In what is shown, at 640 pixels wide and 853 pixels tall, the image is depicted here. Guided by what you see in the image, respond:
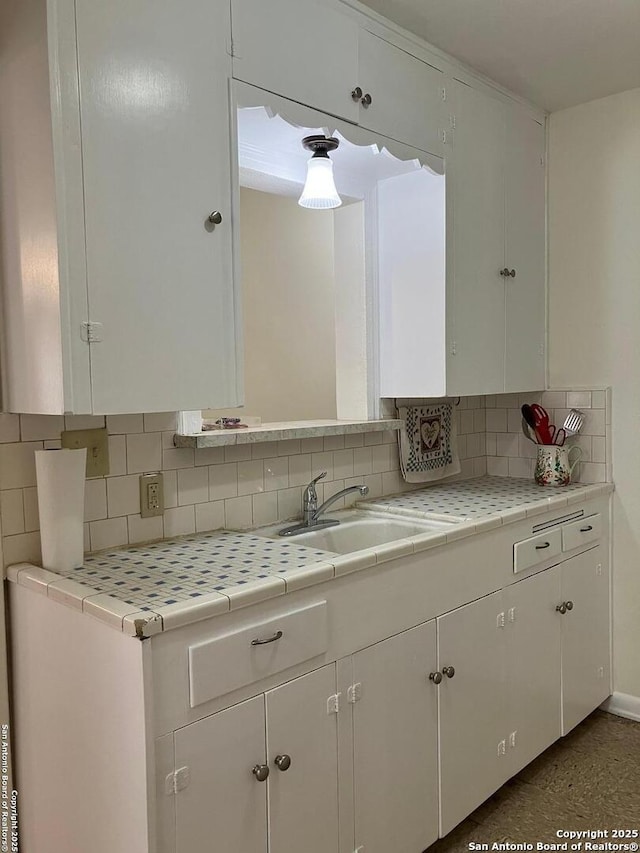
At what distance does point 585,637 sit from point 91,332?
87.2 inches

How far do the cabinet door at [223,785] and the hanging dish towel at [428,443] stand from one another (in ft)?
4.58

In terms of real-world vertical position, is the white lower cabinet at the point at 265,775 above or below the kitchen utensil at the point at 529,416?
below

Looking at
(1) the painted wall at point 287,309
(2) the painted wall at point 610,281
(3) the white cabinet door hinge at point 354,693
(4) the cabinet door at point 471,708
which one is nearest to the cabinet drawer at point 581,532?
(2) the painted wall at point 610,281

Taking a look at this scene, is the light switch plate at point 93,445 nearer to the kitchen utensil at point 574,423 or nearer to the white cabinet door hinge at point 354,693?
the white cabinet door hinge at point 354,693

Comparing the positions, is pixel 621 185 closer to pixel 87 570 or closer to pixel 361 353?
pixel 361 353

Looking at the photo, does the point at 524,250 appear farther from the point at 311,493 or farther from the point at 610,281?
the point at 311,493

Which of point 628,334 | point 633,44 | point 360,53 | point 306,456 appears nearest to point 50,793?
point 306,456

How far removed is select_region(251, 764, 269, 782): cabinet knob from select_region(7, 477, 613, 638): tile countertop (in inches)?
14.1

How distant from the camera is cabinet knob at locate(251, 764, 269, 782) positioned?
4.94 ft

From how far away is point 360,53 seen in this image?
2100mm

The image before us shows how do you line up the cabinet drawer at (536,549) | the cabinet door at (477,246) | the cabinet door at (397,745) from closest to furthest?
the cabinet door at (397,745)
the cabinet drawer at (536,549)
the cabinet door at (477,246)

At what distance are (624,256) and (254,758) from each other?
7.69ft

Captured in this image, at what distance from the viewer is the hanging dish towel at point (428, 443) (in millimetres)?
2744

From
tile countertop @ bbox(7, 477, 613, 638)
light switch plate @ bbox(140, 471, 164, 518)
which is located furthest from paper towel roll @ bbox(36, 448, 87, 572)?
light switch plate @ bbox(140, 471, 164, 518)
